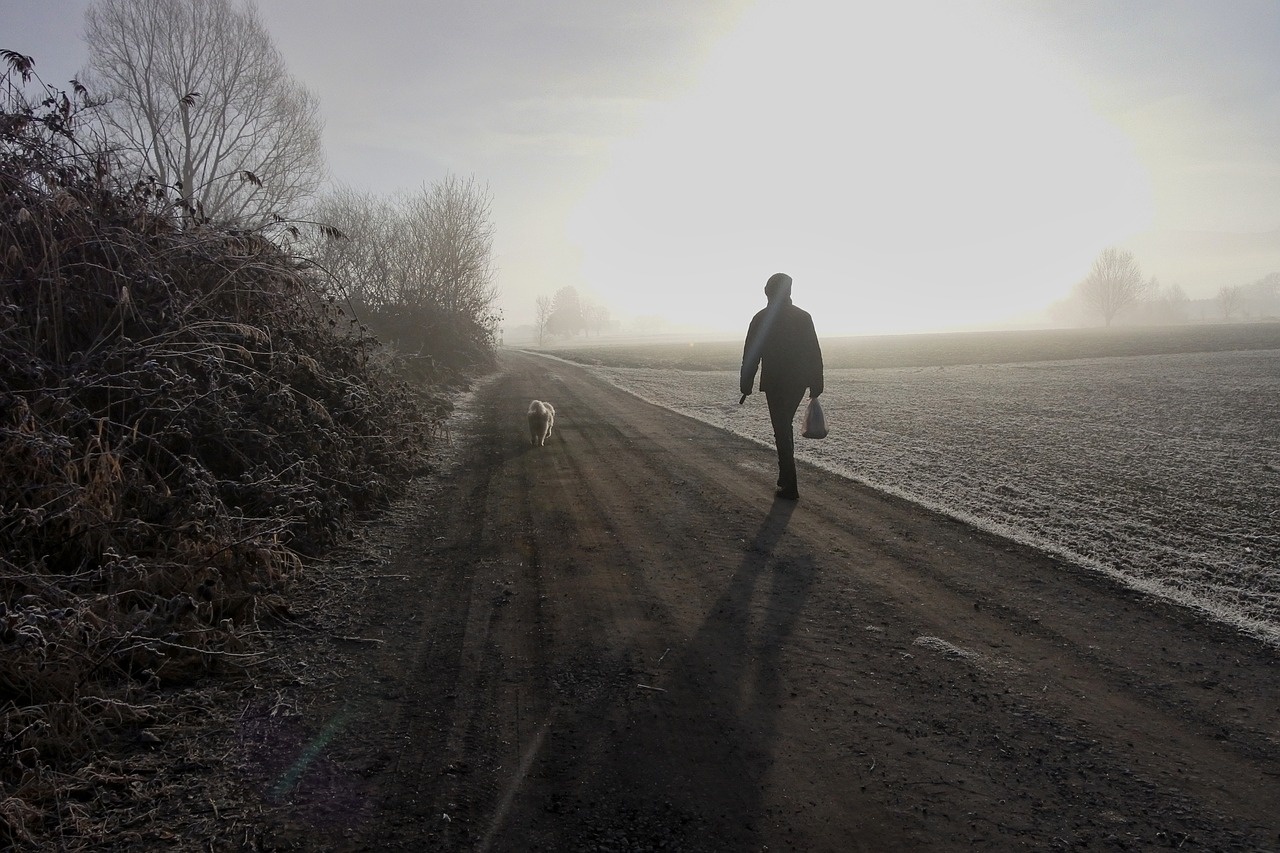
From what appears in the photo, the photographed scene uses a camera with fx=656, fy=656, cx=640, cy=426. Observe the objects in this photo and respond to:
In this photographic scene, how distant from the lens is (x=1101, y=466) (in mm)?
8852

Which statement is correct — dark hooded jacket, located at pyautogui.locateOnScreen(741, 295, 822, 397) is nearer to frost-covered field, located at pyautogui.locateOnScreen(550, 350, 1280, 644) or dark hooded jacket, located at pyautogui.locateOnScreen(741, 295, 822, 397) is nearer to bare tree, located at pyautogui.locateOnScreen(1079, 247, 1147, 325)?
frost-covered field, located at pyautogui.locateOnScreen(550, 350, 1280, 644)

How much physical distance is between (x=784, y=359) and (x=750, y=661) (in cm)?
402

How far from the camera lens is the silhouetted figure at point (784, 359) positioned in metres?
6.98

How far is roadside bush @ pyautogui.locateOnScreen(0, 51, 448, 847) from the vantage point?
2.91 meters

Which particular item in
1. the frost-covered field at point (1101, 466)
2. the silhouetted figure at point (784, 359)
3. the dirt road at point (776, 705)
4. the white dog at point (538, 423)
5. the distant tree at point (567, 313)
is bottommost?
the dirt road at point (776, 705)

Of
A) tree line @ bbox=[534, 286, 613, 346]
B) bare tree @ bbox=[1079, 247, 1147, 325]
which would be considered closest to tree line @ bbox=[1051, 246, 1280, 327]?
bare tree @ bbox=[1079, 247, 1147, 325]

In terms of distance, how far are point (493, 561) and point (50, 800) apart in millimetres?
2934

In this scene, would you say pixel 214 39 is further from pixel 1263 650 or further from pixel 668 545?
pixel 1263 650

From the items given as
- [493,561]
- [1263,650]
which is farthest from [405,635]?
[1263,650]

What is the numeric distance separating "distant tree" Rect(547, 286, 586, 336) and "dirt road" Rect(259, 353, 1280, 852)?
136 meters

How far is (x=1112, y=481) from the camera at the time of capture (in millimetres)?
8000

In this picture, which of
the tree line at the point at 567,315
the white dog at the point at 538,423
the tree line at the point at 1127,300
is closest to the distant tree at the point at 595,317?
the tree line at the point at 567,315

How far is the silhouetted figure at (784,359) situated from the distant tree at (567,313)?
440 ft

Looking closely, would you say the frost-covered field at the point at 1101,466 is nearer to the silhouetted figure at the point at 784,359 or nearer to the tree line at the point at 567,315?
the silhouetted figure at the point at 784,359
